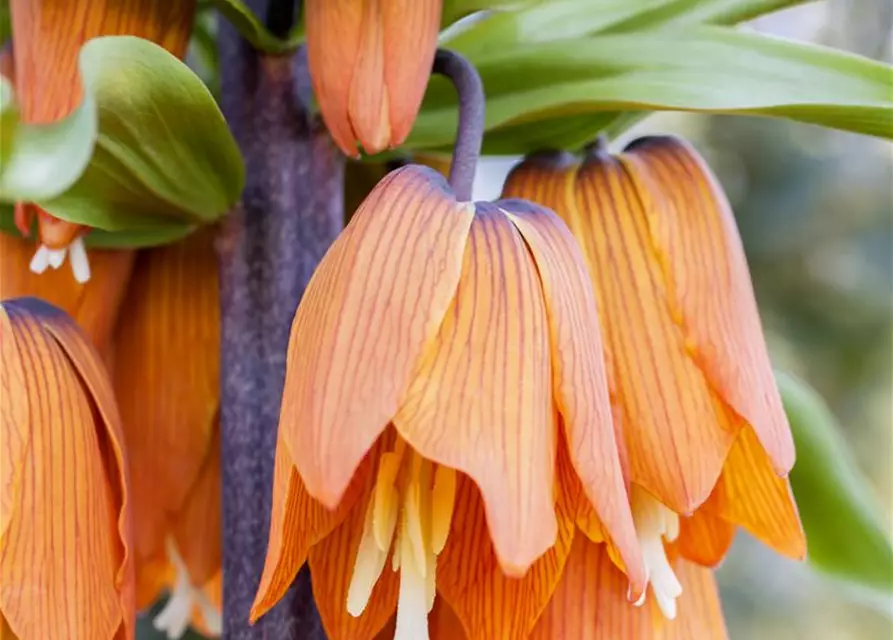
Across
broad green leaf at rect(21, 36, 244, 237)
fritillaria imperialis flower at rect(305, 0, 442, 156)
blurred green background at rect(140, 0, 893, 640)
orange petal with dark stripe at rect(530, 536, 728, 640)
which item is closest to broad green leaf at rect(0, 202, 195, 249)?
broad green leaf at rect(21, 36, 244, 237)

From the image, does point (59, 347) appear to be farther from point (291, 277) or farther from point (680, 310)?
point (680, 310)

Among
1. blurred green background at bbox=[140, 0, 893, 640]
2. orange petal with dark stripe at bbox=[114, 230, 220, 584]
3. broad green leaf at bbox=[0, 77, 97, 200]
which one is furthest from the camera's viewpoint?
blurred green background at bbox=[140, 0, 893, 640]

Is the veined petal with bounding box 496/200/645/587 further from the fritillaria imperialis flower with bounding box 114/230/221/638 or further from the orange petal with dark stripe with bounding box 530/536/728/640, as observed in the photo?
the fritillaria imperialis flower with bounding box 114/230/221/638

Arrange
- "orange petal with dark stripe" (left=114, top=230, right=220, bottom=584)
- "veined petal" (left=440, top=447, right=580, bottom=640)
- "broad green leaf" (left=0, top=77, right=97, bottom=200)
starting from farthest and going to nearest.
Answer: "orange petal with dark stripe" (left=114, top=230, right=220, bottom=584) < "veined petal" (left=440, top=447, right=580, bottom=640) < "broad green leaf" (left=0, top=77, right=97, bottom=200)

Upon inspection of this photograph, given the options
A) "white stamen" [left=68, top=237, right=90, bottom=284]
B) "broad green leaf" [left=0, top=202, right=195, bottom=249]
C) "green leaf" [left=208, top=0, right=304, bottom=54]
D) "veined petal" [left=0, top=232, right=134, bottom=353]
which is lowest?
"veined petal" [left=0, top=232, right=134, bottom=353]

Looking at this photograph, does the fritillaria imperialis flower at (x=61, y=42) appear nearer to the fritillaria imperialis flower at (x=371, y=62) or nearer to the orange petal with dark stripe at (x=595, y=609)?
the fritillaria imperialis flower at (x=371, y=62)

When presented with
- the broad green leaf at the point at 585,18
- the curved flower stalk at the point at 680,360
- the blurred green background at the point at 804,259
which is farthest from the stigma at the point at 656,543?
the blurred green background at the point at 804,259

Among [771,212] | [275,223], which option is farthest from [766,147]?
[275,223]

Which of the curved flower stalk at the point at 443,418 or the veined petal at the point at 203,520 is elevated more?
the curved flower stalk at the point at 443,418

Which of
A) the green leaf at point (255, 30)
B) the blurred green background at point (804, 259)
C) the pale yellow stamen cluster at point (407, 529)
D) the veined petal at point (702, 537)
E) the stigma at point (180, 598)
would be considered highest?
the green leaf at point (255, 30)
